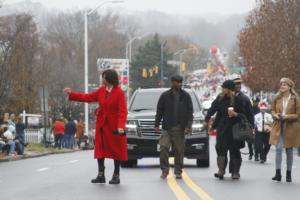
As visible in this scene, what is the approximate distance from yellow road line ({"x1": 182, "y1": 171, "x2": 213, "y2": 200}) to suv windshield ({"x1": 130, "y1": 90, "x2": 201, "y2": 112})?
4.07 meters

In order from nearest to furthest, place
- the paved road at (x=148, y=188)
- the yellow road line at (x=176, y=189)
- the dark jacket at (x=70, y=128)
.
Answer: the yellow road line at (x=176, y=189), the paved road at (x=148, y=188), the dark jacket at (x=70, y=128)

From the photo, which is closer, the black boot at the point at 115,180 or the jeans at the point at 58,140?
the black boot at the point at 115,180

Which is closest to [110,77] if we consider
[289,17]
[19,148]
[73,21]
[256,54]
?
[19,148]

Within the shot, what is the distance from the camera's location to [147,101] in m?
22.7

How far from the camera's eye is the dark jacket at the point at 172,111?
698 inches

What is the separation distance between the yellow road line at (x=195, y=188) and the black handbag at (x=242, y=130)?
3.71 feet

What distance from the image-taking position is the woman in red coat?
1606cm

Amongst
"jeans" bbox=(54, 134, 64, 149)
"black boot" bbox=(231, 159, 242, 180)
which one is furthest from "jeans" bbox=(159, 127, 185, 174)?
"jeans" bbox=(54, 134, 64, 149)

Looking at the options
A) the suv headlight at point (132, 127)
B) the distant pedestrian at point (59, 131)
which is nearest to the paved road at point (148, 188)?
the suv headlight at point (132, 127)

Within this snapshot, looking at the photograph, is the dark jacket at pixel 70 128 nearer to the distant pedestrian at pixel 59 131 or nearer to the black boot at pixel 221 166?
the distant pedestrian at pixel 59 131

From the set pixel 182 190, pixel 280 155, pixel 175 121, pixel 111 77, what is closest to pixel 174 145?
pixel 175 121

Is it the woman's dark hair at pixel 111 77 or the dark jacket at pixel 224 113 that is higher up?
the woman's dark hair at pixel 111 77

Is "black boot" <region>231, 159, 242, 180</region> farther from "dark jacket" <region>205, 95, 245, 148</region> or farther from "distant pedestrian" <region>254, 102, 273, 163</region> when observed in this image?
"distant pedestrian" <region>254, 102, 273, 163</region>

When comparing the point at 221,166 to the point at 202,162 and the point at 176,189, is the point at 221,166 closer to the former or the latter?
the point at 176,189
